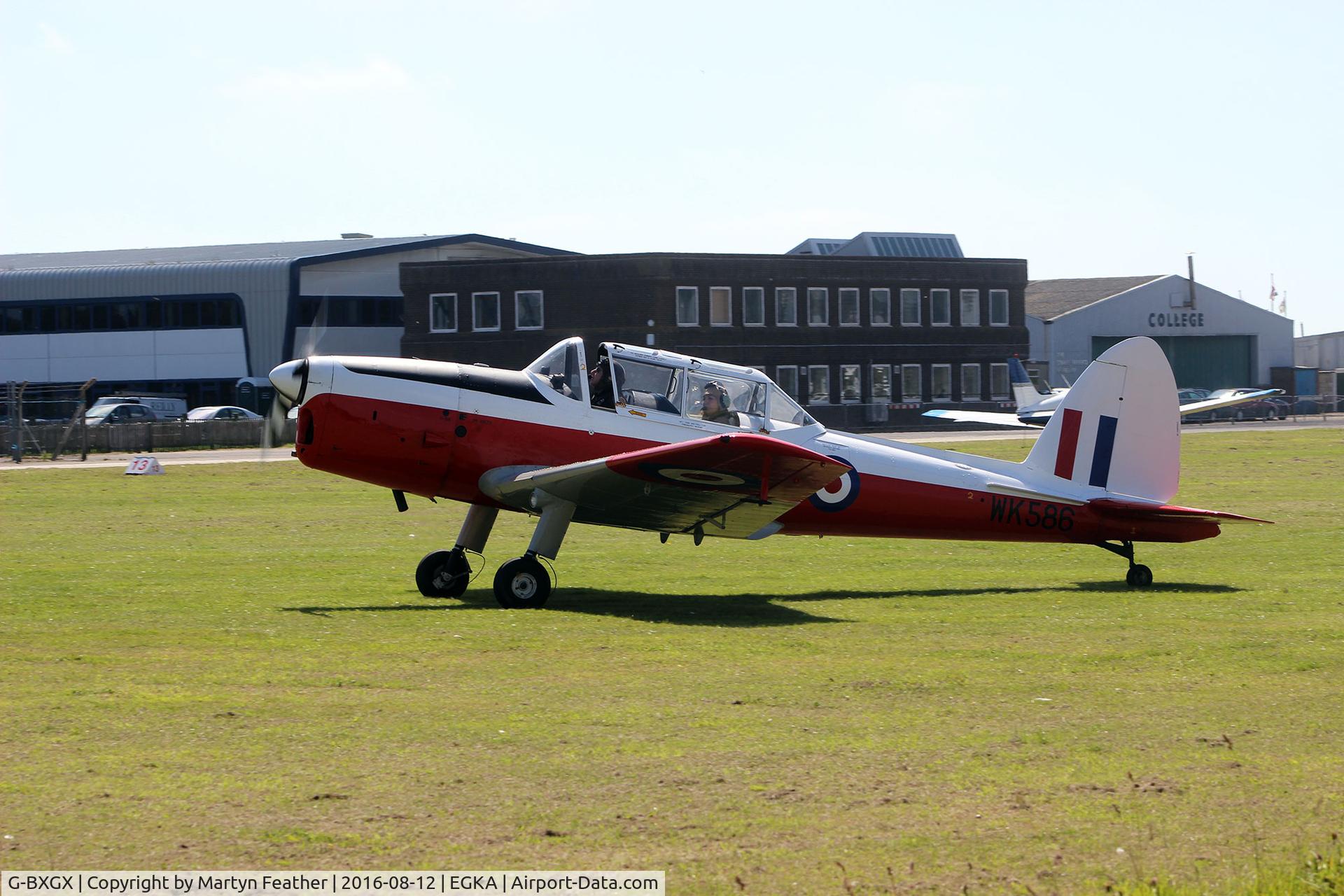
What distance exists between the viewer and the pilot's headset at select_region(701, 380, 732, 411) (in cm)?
1426

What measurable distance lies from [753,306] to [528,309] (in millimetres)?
9955

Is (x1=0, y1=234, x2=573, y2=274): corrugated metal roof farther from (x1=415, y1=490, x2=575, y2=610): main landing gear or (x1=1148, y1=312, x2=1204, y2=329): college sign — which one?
(x1=415, y1=490, x2=575, y2=610): main landing gear

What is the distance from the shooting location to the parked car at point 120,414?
5353cm

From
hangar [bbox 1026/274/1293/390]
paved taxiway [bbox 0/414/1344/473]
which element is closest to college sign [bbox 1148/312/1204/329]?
hangar [bbox 1026/274/1293/390]

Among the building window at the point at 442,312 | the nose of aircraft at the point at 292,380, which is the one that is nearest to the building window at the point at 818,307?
the building window at the point at 442,312

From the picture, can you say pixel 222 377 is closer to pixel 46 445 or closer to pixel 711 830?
pixel 46 445

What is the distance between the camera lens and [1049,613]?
12953 millimetres

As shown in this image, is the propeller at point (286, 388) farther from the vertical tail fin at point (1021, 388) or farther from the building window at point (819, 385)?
the building window at point (819, 385)

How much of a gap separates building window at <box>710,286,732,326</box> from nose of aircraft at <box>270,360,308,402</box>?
48.8 m

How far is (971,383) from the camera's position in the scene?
222 feet

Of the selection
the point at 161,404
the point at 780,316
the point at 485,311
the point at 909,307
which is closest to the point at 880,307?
the point at 909,307

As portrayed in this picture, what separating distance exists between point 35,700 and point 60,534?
1287 centimetres

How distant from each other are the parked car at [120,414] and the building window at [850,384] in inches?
1172

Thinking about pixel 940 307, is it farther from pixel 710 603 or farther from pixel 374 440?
pixel 374 440
